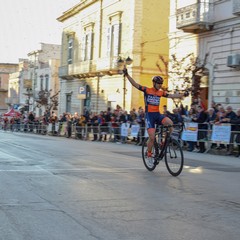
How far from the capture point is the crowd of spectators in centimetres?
1792

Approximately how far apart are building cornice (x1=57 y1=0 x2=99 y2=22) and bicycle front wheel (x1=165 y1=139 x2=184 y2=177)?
34.5 meters

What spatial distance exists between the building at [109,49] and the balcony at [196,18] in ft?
24.7

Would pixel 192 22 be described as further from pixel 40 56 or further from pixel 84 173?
pixel 40 56

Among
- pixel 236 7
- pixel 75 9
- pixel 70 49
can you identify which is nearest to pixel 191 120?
pixel 236 7

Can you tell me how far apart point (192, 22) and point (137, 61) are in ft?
33.1

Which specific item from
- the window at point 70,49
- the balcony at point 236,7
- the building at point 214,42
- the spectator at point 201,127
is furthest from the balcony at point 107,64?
the spectator at point 201,127

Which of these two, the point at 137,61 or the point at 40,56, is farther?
the point at 40,56

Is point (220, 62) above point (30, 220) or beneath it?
above

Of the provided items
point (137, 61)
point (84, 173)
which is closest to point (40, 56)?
point (137, 61)

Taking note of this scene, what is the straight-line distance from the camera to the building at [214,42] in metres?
23.8

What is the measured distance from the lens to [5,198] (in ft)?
23.2

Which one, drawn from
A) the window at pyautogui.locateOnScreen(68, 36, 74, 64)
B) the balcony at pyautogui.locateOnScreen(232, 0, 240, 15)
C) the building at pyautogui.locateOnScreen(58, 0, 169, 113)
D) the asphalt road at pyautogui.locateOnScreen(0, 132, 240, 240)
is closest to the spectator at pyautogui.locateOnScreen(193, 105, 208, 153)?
the balcony at pyautogui.locateOnScreen(232, 0, 240, 15)

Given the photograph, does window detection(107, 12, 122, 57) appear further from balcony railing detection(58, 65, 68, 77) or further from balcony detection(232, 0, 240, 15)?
balcony detection(232, 0, 240, 15)

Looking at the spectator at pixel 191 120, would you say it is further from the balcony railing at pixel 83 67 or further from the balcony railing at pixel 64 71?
the balcony railing at pixel 64 71
